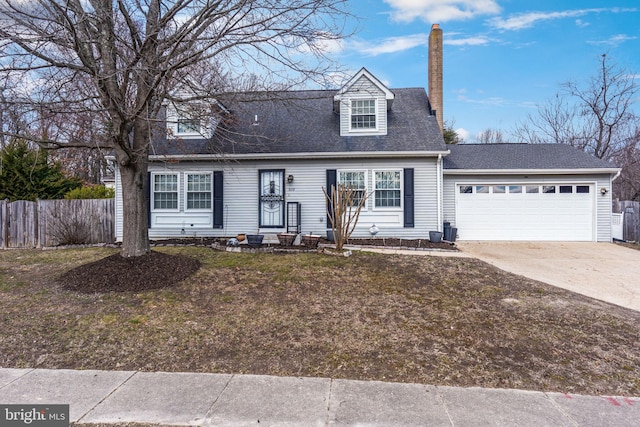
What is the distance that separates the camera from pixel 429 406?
292cm

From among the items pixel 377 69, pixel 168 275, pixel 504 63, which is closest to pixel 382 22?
pixel 377 69

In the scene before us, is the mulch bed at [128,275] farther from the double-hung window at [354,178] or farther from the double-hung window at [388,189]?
the double-hung window at [388,189]

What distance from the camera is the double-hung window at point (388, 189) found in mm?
11273

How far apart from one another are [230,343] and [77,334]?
6.59ft

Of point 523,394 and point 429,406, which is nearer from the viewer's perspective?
point 429,406

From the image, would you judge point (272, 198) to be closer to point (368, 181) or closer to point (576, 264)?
point (368, 181)

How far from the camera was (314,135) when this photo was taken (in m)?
11.9

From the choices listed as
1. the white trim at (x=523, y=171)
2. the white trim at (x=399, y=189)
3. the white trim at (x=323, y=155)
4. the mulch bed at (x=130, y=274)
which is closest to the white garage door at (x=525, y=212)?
the white trim at (x=523, y=171)

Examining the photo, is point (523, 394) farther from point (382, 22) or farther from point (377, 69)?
point (377, 69)

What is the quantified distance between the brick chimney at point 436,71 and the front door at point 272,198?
654cm

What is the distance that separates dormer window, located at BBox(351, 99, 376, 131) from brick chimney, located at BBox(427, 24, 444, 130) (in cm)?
293

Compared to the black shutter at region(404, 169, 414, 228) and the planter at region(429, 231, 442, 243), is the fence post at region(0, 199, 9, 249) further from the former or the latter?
the planter at region(429, 231, 442, 243)

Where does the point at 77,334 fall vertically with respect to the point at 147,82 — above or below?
below

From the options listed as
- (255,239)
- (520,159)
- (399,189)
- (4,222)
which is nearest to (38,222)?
(4,222)
